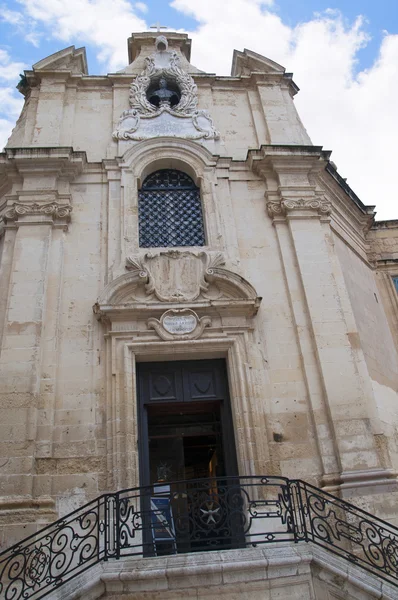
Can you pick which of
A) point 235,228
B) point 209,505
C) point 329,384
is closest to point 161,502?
point 209,505

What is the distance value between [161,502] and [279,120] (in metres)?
8.04

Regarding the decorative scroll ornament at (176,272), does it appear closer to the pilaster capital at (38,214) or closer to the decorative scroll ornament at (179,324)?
the decorative scroll ornament at (179,324)

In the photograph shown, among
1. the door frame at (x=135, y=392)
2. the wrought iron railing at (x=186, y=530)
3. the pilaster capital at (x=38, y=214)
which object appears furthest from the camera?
the pilaster capital at (x=38, y=214)

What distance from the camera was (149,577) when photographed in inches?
188

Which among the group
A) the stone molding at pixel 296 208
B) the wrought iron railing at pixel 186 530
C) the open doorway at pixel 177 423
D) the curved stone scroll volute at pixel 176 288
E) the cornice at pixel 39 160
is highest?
the cornice at pixel 39 160

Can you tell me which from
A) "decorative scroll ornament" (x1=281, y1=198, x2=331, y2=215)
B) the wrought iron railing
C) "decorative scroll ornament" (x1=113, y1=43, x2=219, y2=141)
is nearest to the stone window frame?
"decorative scroll ornament" (x1=113, y1=43, x2=219, y2=141)

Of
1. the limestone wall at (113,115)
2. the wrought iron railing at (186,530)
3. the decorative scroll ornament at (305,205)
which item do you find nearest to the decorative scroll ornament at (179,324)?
the wrought iron railing at (186,530)

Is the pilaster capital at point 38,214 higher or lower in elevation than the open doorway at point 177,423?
higher

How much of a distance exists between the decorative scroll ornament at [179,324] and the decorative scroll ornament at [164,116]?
13.5ft

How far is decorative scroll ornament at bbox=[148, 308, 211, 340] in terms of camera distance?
756 centimetres

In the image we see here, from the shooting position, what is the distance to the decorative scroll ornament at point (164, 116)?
998 centimetres

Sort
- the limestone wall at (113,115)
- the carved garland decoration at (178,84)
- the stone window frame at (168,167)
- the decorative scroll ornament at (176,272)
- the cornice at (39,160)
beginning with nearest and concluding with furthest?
the decorative scroll ornament at (176,272), the stone window frame at (168,167), the cornice at (39,160), the limestone wall at (113,115), the carved garland decoration at (178,84)

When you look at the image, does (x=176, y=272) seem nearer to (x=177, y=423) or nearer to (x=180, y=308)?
(x=180, y=308)

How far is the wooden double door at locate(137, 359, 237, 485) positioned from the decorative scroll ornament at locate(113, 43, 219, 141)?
4.92 meters
